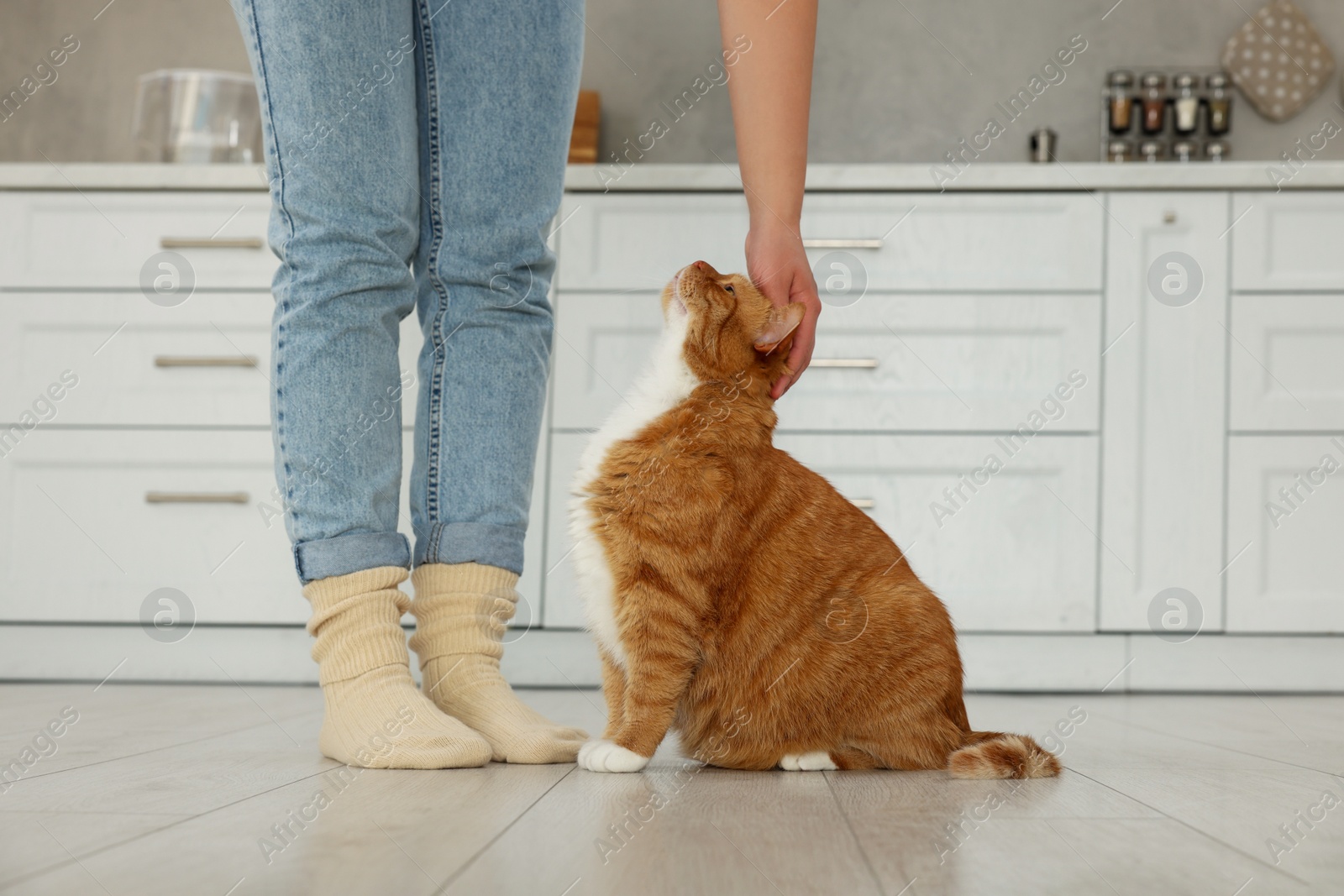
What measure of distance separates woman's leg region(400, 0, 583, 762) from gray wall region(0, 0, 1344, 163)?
183 cm

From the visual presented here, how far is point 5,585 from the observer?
2146 mm

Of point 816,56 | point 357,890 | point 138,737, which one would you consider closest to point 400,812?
point 357,890

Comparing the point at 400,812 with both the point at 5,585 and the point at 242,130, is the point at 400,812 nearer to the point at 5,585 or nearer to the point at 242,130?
the point at 5,585

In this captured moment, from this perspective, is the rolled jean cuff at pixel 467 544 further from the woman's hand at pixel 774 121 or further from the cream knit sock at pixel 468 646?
the woman's hand at pixel 774 121

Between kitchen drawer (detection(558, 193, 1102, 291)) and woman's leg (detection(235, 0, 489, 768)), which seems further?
kitchen drawer (detection(558, 193, 1102, 291))

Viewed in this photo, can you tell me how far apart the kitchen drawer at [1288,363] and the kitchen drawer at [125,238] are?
1979mm

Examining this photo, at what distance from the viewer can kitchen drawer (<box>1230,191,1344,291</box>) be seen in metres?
2.12

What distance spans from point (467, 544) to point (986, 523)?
132cm

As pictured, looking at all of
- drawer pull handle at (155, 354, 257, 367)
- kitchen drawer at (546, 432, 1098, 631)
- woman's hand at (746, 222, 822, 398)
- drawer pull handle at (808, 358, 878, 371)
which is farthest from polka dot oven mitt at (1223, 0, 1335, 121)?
drawer pull handle at (155, 354, 257, 367)

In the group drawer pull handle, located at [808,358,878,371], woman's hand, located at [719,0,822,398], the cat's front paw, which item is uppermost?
woman's hand, located at [719,0,822,398]

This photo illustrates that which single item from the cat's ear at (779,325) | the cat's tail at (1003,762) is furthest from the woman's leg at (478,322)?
the cat's tail at (1003,762)

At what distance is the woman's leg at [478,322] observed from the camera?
111cm

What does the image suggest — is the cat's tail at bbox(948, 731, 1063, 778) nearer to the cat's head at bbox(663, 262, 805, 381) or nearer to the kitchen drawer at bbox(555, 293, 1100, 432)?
the cat's head at bbox(663, 262, 805, 381)

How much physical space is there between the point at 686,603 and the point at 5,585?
1.75 metres
